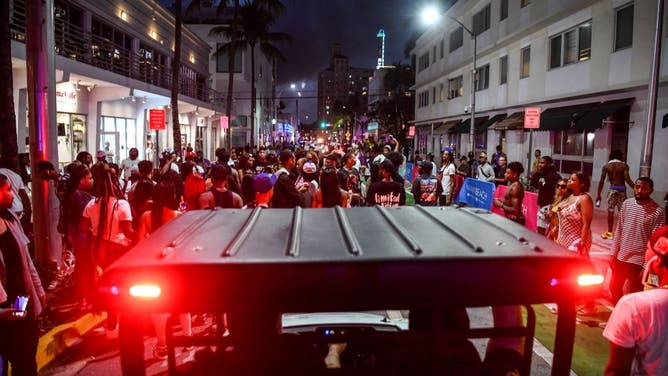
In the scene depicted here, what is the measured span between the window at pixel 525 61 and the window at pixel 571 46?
95.0 inches

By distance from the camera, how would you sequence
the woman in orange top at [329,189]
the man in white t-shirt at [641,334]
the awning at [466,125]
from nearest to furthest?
the man in white t-shirt at [641,334]
the woman in orange top at [329,189]
the awning at [466,125]

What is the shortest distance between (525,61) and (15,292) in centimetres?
2545

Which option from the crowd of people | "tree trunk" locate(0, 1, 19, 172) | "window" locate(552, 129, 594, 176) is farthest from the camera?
"window" locate(552, 129, 594, 176)

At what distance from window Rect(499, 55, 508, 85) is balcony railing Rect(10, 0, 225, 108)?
17.3 m

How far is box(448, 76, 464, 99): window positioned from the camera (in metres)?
35.7

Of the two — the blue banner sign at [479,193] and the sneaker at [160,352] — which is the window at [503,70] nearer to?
the blue banner sign at [479,193]

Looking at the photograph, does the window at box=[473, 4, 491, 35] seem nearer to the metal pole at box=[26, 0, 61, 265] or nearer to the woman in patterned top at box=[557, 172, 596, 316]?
the woman in patterned top at box=[557, 172, 596, 316]

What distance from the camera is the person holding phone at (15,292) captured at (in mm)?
3967

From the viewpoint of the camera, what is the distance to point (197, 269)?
79.9 inches

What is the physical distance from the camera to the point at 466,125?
32.9 metres

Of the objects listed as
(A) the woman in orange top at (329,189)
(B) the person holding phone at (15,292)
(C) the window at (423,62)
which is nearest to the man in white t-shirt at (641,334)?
(B) the person holding phone at (15,292)

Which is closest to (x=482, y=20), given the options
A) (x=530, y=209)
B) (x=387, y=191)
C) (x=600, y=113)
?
(x=600, y=113)

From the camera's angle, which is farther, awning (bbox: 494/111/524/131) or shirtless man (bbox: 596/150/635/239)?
awning (bbox: 494/111/524/131)

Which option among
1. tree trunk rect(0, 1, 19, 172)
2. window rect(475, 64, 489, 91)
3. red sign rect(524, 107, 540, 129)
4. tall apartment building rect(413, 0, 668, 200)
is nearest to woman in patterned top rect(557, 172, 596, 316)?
tall apartment building rect(413, 0, 668, 200)
